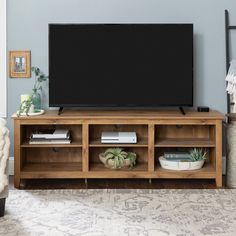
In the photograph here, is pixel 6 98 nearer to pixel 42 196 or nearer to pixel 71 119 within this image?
pixel 71 119

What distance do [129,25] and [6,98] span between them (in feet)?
4.41

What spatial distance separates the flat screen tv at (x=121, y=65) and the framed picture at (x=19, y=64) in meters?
0.37

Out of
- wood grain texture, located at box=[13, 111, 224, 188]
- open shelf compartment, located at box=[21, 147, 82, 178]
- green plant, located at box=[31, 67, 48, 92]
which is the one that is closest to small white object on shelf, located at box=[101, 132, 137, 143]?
wood grain texture, located at box=[13, 111, 224, 188]

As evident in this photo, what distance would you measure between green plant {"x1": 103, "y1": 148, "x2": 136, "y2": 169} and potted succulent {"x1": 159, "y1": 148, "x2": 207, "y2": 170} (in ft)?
0.84

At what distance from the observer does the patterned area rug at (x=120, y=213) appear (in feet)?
10.1

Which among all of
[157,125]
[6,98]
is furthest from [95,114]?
[6,98]

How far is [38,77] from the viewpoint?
15.1ft

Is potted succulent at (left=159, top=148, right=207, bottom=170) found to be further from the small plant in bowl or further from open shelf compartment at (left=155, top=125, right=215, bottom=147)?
the small plant in bowl

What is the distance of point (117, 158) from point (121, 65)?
82 centimetres

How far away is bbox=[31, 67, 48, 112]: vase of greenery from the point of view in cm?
452

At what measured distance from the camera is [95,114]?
428 centimetres

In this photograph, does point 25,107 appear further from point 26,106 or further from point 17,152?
point 17,152

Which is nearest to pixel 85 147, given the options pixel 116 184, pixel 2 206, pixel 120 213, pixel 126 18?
pixel 116 184

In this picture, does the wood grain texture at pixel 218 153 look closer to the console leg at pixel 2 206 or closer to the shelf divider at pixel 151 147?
the shelf divider at pixel 151 147
